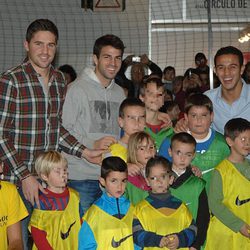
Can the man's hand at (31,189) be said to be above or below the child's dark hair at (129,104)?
below

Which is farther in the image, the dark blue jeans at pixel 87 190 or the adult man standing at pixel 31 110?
the dark blue jeans at pixel 87 190

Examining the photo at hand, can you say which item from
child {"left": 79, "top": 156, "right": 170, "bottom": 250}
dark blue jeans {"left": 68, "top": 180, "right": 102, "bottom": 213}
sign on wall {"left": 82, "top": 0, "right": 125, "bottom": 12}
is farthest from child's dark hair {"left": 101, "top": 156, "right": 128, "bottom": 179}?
sign on wall {"left": 82, "top": 0, "right": 125, "bottom": 12}

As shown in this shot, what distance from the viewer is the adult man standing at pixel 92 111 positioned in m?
5.37

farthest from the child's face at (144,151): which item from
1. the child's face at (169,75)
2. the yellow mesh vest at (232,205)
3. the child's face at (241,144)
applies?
the child's face at (169,75)

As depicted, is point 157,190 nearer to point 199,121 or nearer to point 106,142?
point 106,142

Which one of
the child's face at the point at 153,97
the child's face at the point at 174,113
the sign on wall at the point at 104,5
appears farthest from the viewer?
the sign on wall at the point at 104,5

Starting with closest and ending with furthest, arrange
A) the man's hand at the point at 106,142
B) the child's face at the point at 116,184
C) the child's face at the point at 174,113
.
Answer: the child's face at the point at 116,184 < the man's hand at the point at 106,142 < the child's face at the point at 174,113

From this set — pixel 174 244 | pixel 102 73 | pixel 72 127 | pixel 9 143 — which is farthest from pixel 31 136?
pixel 174 244

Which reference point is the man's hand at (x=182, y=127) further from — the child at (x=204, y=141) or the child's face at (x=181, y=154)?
the child's face at (x=181, y=154)

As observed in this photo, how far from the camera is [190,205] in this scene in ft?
16.8

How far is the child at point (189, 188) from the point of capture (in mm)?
5074

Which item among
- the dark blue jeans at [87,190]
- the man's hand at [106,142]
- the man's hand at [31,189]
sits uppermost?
the man's hand at [106,142]

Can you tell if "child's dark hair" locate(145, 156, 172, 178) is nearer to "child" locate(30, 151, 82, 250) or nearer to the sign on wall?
"child" locate(30, 151, 82, 250)

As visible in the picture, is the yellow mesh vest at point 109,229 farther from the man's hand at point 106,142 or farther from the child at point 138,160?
the man's hand at point 106,142
